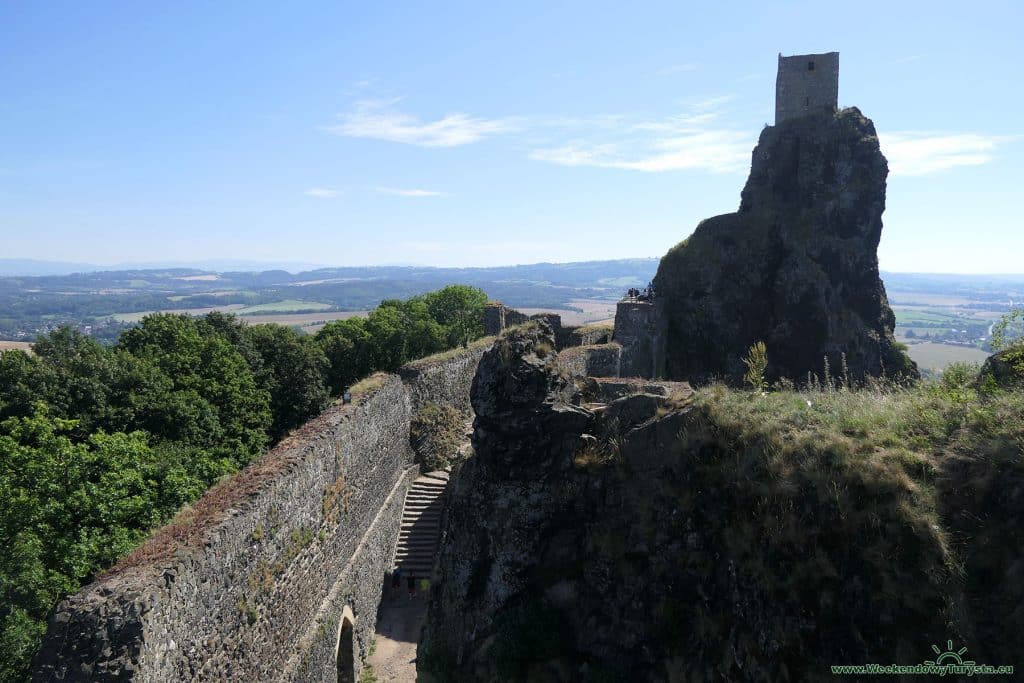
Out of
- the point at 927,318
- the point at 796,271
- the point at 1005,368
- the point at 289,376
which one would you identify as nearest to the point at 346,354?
the point at 289,376

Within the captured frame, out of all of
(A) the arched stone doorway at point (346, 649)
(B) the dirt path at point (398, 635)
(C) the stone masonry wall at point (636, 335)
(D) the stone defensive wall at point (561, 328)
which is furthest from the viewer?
(D) the stone defensive wall at point (561, 328)

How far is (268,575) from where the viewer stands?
1171 centimetres

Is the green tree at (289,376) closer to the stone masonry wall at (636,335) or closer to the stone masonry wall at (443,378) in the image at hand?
the stone masonry wall at (443,378)

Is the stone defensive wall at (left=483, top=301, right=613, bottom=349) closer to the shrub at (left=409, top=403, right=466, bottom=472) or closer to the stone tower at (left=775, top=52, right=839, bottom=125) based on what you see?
the shrub at (left=409, top=403, right=466, bottom=472)

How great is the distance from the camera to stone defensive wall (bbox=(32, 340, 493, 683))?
7.70m

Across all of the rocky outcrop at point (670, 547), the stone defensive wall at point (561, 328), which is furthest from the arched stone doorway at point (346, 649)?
the stone defensive wall at point (561, 328)

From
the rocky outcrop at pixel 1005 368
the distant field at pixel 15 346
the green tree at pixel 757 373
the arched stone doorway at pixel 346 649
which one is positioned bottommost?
the arched stone doorway at pixel 346 649

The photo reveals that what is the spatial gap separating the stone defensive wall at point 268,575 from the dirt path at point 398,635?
1.96ft

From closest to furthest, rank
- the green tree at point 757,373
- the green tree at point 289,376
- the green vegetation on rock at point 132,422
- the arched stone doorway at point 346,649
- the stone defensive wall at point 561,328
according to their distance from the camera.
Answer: the green tree at point 757,373 < the green vegetation on rock at point 132,422 < the arched stone doorway at point 346,649 < the green tree at point 289,376 < the stone defensive wall at point 561,328

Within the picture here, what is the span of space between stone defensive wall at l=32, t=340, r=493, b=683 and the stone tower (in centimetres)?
4488

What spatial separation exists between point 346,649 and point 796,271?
140ft

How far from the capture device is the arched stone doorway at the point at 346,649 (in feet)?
52.2

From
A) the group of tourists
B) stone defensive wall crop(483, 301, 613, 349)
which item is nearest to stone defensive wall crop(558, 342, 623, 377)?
stone defensive wall crop(483, 301, 613, 349)

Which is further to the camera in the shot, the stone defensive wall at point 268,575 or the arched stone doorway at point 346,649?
the arched stone doorway at point 346,649
